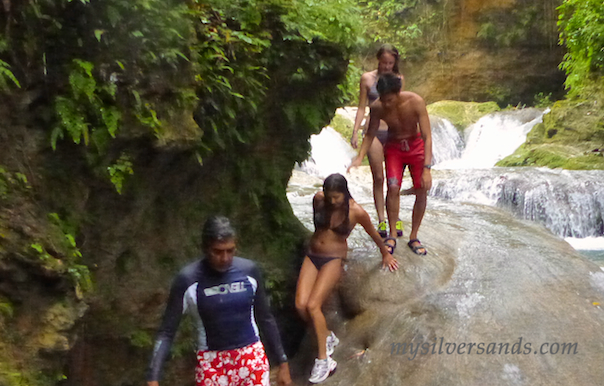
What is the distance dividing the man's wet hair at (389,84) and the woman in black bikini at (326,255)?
1112 mm

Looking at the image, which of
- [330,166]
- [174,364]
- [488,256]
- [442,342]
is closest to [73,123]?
[174,364]

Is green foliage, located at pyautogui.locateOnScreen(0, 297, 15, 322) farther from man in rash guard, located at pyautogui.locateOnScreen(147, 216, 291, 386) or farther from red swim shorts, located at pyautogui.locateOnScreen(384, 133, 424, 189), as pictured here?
red swim shorts, located at pyautogui.locateOnScreen(384, 133, 424, 189)

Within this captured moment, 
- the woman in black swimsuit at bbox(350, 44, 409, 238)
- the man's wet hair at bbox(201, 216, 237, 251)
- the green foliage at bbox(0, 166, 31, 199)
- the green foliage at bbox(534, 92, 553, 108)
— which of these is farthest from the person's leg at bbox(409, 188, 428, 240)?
the green foliage at bbox(534, 92, 553, 108)

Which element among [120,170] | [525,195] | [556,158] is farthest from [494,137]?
[120,170]

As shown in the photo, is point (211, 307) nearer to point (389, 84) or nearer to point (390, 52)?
point (389, 84)

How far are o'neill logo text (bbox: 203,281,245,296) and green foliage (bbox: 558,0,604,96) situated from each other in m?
14.4

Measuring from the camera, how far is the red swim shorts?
17.3 ft

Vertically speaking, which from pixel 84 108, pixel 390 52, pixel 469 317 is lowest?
pixel 469 317

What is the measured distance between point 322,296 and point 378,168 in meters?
1.63

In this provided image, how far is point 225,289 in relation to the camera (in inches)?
110

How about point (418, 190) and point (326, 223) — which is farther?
point (418, 190)

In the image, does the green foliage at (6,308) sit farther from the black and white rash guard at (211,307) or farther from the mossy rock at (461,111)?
the mossy rock at (461,111)

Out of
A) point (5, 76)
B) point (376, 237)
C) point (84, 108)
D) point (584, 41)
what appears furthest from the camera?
point (584, 41)

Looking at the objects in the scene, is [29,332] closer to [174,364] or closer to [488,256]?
[174,364]
